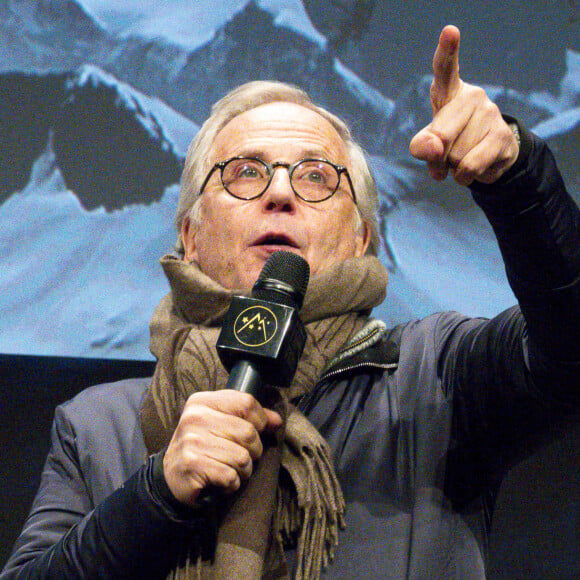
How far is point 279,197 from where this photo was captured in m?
1.29

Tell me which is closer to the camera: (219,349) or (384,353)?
(219,349)

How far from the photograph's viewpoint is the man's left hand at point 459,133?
79cm

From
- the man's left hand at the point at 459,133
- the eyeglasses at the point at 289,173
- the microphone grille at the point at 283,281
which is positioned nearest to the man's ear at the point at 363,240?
the eyeglasses at the point at 289,173

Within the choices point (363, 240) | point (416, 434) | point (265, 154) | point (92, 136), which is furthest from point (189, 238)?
point (92, 136)

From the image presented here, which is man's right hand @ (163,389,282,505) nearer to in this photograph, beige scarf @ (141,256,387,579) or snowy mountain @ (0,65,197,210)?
beige scarf @ (141,256,387,579)

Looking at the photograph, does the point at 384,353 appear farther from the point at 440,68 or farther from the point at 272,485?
the point at 440,68

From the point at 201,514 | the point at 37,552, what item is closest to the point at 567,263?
the point at 201,514

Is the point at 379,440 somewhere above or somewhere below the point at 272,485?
above

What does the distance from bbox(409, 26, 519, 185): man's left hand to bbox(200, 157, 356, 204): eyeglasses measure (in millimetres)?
508

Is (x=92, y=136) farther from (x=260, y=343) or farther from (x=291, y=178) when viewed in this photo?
(x=260, y=343)

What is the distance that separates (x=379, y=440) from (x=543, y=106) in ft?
5.48

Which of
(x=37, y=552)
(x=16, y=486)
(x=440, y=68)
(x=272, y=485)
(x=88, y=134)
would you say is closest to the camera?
(x=440, y=68)

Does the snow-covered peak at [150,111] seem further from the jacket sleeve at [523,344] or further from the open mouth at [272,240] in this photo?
the jacket sleeve at [523,344]

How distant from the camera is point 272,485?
94 cm
